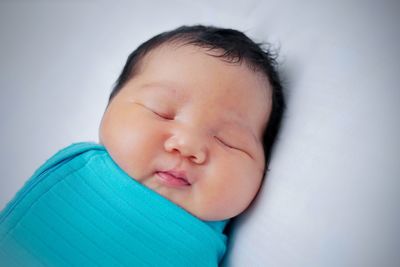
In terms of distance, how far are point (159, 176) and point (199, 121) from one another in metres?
0.13

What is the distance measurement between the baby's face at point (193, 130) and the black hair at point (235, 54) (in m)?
0.02

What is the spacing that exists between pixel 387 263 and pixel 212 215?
1.00 feet

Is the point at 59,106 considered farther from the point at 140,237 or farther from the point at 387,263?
the point at 387,263

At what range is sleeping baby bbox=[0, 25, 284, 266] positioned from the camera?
24.2 inches

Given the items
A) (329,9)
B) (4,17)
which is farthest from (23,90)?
(329,9)

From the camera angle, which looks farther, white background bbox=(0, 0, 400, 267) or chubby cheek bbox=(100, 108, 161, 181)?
chubby cheek bbox=(100, 108, 161, 181)

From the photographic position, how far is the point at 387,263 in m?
0.46

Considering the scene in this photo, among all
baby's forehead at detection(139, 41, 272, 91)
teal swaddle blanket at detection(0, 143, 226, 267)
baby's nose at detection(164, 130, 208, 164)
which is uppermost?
baby's forehead at detection(139, 41, 272, 91)

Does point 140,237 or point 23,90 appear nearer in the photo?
point 140,237

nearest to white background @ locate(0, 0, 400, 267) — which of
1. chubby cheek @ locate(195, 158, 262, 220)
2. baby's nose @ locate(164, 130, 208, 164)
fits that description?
chubby cheek @ locate(195, 158, 262, 220)

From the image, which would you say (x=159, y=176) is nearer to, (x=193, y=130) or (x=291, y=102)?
(x=193, y=130)

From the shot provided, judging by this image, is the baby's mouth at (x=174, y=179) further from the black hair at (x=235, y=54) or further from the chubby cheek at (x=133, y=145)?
the black hair at (x=235, y=54)

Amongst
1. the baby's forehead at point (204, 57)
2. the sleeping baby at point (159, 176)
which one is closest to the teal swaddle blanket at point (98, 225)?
the sleeping baby at point (159, 176)

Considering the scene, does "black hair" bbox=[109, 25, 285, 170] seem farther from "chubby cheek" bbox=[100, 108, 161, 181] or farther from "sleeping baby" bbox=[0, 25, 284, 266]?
"chubby cheek" bbox=[100, 108, 161, 181]
